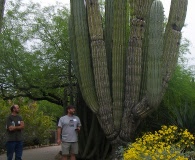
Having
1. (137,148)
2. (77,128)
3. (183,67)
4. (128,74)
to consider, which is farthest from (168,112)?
(137,148)

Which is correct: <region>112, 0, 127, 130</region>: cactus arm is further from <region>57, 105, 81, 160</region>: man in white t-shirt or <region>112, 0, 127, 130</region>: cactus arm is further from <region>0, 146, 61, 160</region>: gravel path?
<region>0, 146, 61, 160</region>: gravel path

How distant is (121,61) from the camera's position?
851 centimetres

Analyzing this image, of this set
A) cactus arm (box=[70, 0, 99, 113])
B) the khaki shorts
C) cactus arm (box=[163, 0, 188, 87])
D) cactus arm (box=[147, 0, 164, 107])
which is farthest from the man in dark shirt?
cactus arm (box=[163, 0, 188, 87])

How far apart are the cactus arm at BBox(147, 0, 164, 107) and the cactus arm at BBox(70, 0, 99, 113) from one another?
51.3 inches

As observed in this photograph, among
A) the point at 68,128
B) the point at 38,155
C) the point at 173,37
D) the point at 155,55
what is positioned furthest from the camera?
the point at 38,155

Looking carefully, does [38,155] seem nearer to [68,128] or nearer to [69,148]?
[69,148]

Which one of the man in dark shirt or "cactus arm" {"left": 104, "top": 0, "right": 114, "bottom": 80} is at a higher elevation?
"cactus arm" {"left": 104, "top": 0, "right": 114, "bottom": 80}

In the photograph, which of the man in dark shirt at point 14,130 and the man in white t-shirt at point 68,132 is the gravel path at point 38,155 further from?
the man in white t-shirt at point 68,132

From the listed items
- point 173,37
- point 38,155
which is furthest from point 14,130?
point 38,155

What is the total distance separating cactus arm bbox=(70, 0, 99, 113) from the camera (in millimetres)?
8508

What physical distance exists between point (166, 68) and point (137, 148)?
299 centimetres

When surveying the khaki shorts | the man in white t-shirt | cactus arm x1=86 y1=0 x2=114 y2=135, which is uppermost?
cactus arm x1=86 y1=0 x2=114 y2=135

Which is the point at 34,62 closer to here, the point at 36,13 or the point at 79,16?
the point at 36,13

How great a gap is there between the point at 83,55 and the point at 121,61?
0.84 metres
